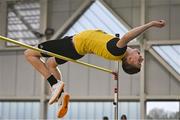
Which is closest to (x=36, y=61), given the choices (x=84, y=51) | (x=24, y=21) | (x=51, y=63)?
(x=51, y=63)

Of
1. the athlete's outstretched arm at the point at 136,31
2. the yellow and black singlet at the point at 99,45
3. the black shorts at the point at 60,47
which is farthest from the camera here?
the black shorts at the point at 60,47

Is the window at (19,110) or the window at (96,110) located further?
Result: the window at (19,110)

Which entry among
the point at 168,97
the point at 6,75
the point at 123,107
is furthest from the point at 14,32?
the point at 168,97

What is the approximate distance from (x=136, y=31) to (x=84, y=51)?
0.82m

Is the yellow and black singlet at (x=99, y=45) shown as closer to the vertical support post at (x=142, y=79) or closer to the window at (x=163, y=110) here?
the vertical support post at (x=142, y=79)

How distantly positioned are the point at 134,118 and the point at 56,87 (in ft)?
22.5

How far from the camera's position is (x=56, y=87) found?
527 cm

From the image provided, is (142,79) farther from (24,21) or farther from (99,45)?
(99,45)

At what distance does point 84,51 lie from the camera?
529 centimetres

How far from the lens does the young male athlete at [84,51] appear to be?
16.5 feet

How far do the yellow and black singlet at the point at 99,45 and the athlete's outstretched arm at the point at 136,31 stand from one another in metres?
0.10

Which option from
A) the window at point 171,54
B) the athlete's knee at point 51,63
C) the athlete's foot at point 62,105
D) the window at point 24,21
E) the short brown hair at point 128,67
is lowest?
the athlete's foot at point 62,105

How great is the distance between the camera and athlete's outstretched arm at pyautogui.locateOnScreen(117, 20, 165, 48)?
15.3 feet

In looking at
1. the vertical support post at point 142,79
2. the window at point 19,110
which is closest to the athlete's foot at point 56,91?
the vertical support post at point 142,79
